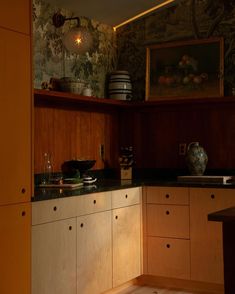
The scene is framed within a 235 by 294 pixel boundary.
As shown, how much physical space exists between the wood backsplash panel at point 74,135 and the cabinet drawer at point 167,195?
0.74 metres

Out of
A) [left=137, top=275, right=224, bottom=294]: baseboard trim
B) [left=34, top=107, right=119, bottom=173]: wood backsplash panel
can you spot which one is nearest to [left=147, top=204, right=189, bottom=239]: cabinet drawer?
[left=137, top=275, right=224, bottom=294]: baseboard trim

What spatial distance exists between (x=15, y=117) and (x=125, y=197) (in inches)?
52.7

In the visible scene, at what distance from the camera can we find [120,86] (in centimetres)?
482

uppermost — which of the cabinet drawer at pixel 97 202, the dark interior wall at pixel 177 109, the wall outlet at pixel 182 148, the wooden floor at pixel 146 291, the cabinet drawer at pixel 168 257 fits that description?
the dark interior wall at pixel 177 109

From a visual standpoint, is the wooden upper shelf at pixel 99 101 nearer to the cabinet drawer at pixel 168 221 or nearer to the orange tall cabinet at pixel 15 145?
the orange tall cabinet at pixel 15 145

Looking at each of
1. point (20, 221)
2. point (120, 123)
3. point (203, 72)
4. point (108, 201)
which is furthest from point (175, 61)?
point (20, 221)

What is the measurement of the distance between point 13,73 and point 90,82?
1.80 m

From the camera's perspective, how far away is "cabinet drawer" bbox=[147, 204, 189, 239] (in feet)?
13.2

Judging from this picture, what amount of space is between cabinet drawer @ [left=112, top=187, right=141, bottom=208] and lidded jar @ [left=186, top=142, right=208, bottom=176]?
0.54m

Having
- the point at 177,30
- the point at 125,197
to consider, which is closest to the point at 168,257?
the point at 125,197

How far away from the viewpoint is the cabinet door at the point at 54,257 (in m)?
3.04

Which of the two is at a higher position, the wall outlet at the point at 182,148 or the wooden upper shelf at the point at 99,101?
the wooden upper shelf at the point at 99,101

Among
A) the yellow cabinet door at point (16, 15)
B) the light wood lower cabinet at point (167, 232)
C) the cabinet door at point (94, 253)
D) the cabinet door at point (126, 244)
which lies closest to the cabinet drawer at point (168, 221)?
the light wood lower cabinet at point (167, 232)

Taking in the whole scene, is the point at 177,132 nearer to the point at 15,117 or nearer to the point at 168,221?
the point at 168,221
